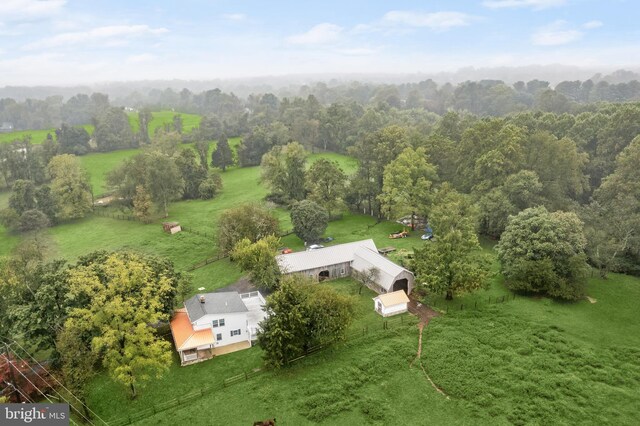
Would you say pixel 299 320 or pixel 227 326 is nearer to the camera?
pixel 299 320

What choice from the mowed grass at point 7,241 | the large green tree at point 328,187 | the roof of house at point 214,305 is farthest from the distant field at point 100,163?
the roof of house at point 214,305

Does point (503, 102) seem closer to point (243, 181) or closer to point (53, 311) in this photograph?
point (243, 181)

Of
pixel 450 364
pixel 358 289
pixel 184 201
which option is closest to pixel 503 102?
pixel 184 201

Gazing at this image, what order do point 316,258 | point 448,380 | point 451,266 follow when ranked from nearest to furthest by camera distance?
1. point 448,380
2. point 451,266
3. point 316,258

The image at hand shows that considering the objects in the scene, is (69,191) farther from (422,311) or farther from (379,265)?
(422,311)

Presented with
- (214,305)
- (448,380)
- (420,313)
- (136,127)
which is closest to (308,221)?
(420,313)

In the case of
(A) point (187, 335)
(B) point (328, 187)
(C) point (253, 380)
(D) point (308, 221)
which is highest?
(B) point (328, 187)
